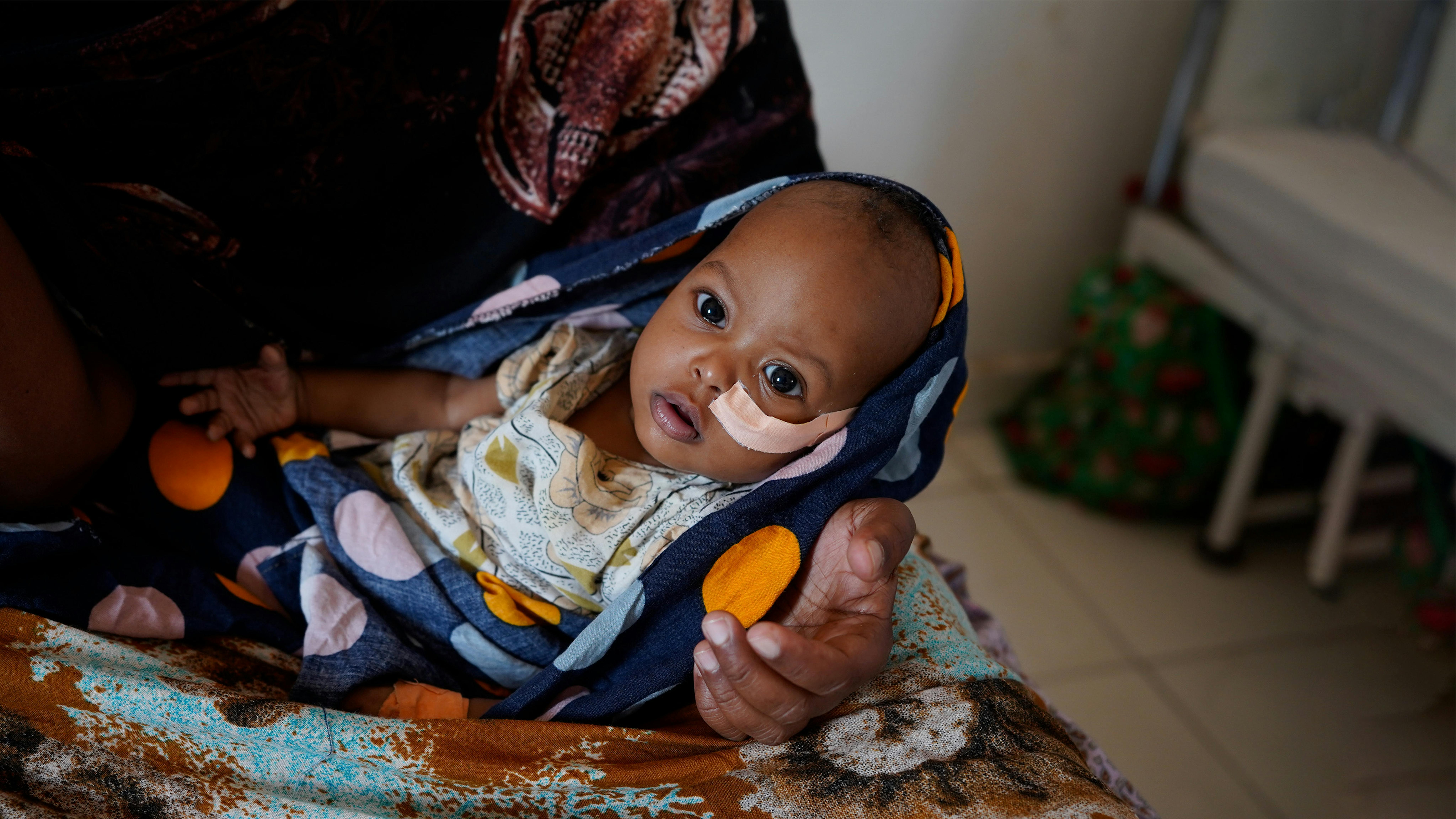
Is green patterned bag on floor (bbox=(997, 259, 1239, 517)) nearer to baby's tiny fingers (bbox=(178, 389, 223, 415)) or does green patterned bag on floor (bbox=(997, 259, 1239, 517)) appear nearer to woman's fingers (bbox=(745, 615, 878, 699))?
woman's fingers (bbox=(745, 615, 878, 699))

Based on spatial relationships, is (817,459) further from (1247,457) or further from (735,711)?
(1247,457)

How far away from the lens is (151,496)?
0.81 metres

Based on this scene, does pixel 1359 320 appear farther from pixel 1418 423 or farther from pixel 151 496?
pixel 151 496

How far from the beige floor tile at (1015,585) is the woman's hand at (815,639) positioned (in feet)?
3.02

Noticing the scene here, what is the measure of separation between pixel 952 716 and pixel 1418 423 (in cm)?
123

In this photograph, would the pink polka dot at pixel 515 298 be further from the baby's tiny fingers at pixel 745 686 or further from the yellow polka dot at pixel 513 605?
the baby's tiny fingers at pixel 745 686

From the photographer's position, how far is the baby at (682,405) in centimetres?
79

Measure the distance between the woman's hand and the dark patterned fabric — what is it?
40cm

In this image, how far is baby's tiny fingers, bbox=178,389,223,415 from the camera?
0.83m

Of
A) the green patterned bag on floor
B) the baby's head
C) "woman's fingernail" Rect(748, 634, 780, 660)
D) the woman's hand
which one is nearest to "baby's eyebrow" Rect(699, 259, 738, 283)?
the baby's head

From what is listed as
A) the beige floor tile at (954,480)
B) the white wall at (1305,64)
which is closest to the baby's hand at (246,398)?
the beige floor tile at (954,480)

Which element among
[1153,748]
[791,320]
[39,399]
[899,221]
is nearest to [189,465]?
[39,399]

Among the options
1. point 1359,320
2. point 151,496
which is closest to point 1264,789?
point 1359,320

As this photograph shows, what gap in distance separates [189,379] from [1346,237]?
156 centimetres
